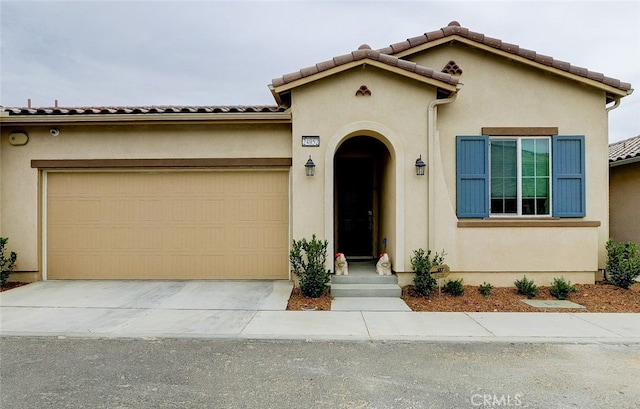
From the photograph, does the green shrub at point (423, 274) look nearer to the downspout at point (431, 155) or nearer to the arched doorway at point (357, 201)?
the downspout at point (431, 155)

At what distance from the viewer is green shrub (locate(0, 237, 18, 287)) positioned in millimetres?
7445

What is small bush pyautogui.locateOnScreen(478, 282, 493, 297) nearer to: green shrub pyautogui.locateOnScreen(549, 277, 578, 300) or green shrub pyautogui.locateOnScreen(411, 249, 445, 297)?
green shrub pyautogui.locateOnScreen(411, 249, 445, 297)

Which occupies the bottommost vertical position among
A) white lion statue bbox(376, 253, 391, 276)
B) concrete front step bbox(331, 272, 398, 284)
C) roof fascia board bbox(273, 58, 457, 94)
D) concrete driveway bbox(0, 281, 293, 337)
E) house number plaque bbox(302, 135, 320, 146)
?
concrete driveway bbox(0, 281, 293, 337)

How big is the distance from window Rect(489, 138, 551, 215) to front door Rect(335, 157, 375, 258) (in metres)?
2.93

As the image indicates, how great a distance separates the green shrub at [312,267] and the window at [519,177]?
3.83 m

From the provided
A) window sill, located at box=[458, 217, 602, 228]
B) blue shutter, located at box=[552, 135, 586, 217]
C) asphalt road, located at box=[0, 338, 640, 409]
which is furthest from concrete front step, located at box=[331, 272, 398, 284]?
blue shutter, located at box=[552, 135, 586, 217]

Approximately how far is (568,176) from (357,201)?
468 cm

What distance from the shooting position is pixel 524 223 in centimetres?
742

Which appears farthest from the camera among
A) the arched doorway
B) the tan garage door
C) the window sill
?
the arched doorway

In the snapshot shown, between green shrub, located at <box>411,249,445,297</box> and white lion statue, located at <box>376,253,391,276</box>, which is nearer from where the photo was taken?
green shrub, located at <box>411,249,445,297</box>

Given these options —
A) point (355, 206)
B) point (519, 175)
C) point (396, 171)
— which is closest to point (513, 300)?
point (519, 175)

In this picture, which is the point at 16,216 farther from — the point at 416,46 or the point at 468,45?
the point at 468,45

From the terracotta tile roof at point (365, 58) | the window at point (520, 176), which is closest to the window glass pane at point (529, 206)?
the window at point (520, 176)

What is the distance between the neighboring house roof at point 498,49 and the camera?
7430mm
